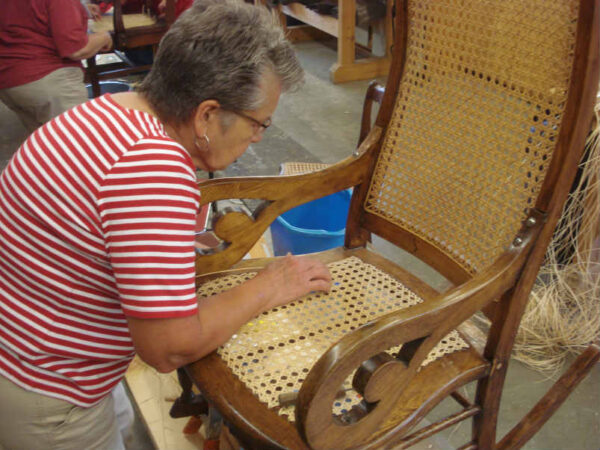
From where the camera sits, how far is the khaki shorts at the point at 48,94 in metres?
2.55

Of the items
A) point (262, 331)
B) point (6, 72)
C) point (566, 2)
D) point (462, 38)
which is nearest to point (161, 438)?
point (262, 331)

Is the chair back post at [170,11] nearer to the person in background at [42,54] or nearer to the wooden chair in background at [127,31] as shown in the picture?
the wooden chair in background at [127,31]

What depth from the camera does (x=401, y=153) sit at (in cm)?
130

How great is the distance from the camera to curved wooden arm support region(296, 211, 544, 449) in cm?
77

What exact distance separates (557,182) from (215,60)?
0.57 m

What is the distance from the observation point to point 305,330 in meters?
1.11

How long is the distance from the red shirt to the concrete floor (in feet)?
3.55

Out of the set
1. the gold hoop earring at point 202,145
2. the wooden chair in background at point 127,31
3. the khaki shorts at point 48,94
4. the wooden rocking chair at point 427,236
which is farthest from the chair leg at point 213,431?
the wooden chair in background at point 127,31

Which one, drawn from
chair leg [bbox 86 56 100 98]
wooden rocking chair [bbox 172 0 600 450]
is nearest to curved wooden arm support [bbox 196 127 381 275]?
wooden rocking chair [bbox 172 0 600 450]

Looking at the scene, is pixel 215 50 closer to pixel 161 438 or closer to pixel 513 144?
pixel 513 144

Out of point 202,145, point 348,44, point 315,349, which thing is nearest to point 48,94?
point 202,145

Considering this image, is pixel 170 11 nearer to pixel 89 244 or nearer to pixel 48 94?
pixel 48 94

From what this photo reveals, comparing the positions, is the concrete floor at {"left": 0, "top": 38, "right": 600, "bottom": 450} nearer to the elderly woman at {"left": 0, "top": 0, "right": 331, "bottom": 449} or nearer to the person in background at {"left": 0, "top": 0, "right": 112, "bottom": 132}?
the elderly woman at {"left": 0, "top": 0, "right": 331, "bottom": 449}

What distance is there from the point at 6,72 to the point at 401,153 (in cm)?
197
